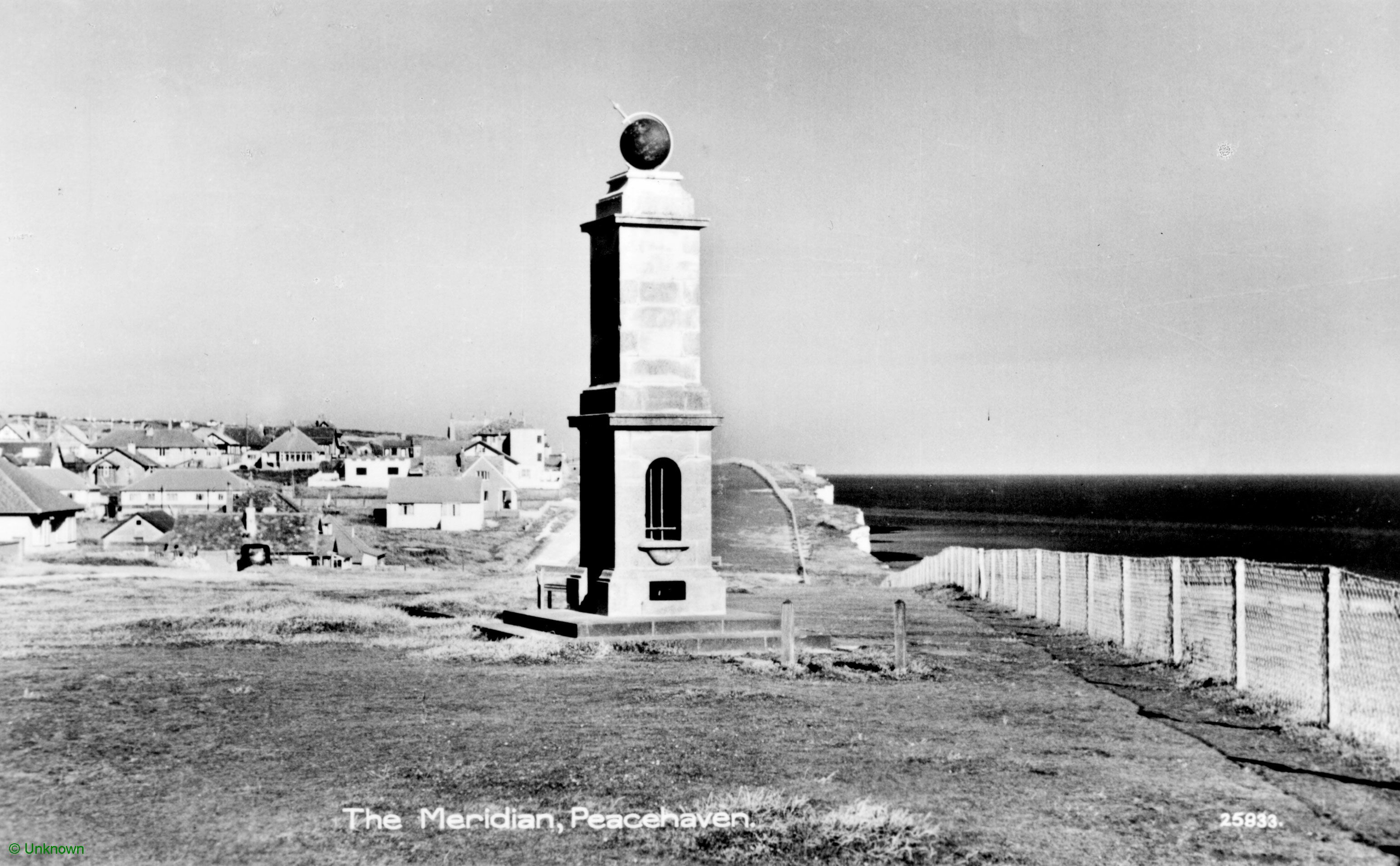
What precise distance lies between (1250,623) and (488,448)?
8687 cm

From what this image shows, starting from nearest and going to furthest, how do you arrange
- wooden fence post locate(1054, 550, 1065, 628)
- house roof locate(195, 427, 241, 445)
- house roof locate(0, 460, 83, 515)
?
wooden fence post locate(1054, 550, 1065, 628)
house roof locate(0, 460, 83, 515)
house roof locate(195, 427, 241, 445)

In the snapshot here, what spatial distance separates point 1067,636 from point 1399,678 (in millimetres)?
4571

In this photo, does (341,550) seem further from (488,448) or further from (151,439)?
(151,439)

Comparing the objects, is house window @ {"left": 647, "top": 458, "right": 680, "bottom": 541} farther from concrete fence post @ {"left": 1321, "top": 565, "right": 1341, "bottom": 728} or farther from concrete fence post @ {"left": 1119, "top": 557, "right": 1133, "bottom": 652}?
concrete fence post @ {"left": 1321, "top": 565, "right": 1341, "bottom": 728}

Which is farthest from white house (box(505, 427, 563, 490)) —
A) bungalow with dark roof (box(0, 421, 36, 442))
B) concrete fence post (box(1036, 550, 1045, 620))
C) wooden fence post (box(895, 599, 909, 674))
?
wooden fence post (box(895, 599, 909, 674))

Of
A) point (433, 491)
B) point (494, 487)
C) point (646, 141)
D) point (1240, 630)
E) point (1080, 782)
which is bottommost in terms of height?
point (494, 487)

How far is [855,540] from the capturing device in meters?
71.1

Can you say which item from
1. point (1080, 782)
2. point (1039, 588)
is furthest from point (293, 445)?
point (1080, 782)

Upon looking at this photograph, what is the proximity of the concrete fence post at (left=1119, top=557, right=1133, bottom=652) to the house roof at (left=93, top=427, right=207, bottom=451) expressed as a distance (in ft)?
421

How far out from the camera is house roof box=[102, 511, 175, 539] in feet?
237

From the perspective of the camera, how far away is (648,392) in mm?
17266

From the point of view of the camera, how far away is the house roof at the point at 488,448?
107562 mm

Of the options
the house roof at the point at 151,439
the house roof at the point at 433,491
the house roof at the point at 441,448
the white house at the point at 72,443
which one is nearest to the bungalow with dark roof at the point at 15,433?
the white house at the point at 72,443

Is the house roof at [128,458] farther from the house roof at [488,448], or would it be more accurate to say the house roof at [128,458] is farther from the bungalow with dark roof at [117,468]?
the house roof at [488,448]
